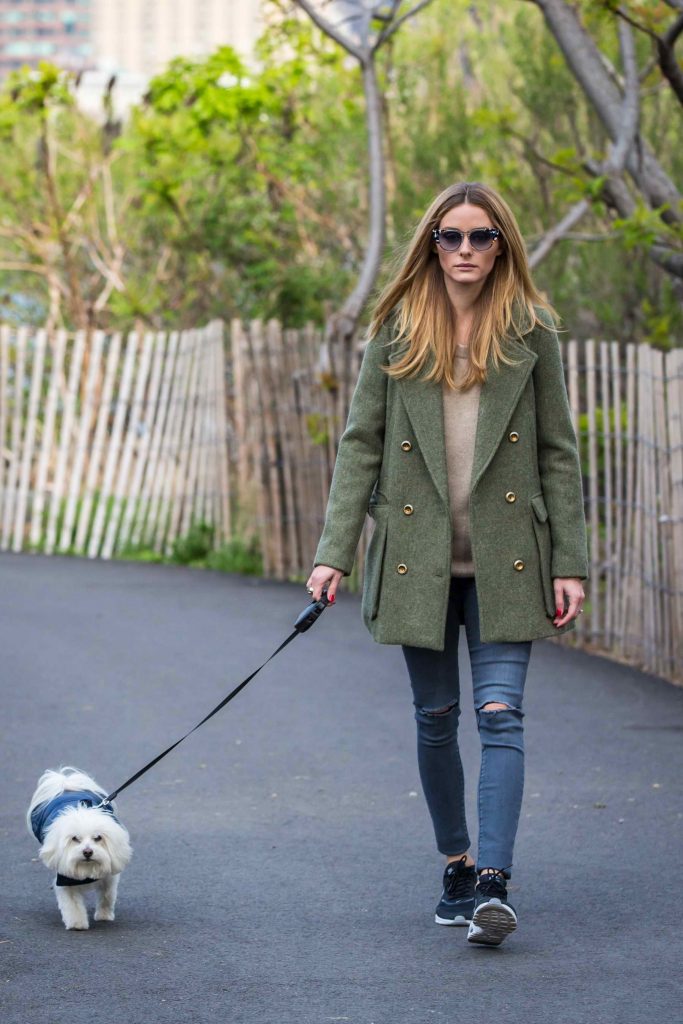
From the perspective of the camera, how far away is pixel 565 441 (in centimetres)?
464

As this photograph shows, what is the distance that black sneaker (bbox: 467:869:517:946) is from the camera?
435 cm

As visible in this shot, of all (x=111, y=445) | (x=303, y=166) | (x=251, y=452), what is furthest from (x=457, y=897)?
(x=303, y=166)

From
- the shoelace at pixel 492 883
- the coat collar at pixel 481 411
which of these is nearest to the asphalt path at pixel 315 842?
the shoelace at pixel 492 883

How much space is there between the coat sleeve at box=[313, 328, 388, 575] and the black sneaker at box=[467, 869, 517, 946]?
35.3 inches

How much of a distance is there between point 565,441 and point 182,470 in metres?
9.94

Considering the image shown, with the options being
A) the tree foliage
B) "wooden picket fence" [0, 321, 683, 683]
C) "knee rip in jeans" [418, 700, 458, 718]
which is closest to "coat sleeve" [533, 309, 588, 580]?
A: "knee rip in jeans" [418, 700, 458, 718]

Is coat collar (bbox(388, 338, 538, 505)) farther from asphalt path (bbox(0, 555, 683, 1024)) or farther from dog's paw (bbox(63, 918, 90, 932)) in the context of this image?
dog's paw (bbox(63, 918, 90, 932))

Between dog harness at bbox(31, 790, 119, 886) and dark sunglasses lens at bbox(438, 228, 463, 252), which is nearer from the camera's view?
dark sunglasses lens at bbox(438, 228, 463, 252)

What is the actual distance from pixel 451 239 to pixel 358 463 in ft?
2.11

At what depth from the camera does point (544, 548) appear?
4.59 metres

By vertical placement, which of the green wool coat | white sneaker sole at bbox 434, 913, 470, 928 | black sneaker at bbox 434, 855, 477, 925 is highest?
the green wool coat

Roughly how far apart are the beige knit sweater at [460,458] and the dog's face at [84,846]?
114 centimetres

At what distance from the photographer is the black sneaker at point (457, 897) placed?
477cm

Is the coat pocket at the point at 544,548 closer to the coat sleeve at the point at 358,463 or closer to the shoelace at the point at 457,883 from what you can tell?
the coat sleeve at the point at 358,463
